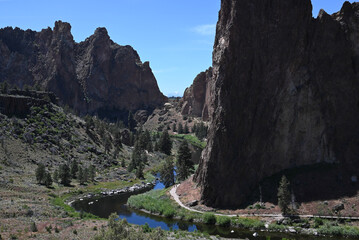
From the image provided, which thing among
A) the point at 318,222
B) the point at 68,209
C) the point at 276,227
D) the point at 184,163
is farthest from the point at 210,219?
the point at 184,163

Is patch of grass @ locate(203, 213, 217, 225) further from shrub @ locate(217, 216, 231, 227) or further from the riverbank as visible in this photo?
shrub @ locate(217, 216, 231, 227)

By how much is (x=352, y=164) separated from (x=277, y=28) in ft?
111

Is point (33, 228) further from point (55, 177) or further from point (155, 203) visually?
point (55, 177)

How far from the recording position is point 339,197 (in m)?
65.0

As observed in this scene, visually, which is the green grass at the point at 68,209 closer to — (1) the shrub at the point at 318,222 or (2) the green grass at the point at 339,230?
(1) the shrub at the point at 318,222

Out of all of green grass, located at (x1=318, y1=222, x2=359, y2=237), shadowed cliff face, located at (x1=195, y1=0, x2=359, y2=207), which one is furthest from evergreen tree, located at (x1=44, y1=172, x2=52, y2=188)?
green grass, located at (x1=318, y1=222, x2=359, y2=237)

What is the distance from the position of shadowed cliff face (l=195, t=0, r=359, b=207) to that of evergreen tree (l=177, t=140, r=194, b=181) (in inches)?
916

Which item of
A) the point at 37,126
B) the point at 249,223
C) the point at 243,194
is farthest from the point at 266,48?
the point at 37,126

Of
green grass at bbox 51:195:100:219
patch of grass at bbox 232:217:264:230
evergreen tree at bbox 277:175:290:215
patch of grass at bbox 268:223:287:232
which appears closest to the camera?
patch of grass at bbox 268:223:287:232

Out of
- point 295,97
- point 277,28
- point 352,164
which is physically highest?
point 277,28

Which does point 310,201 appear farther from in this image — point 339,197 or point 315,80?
point 315,80

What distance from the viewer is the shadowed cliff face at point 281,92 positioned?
7356 centimetres

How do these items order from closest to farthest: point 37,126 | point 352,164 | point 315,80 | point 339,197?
point 339,197
point 352,164
point 315,80
point 37,126

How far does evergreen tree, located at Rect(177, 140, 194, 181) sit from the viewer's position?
9846cm
